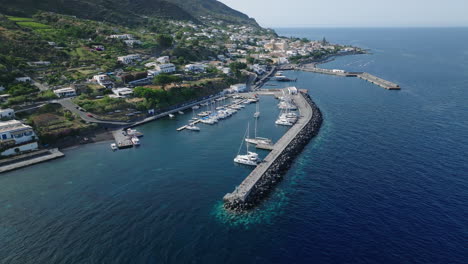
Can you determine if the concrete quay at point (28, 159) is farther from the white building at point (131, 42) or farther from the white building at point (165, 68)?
the white building at point (131, 42)

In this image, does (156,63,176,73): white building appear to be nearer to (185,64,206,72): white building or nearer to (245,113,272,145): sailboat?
(185,64,206,72): white building

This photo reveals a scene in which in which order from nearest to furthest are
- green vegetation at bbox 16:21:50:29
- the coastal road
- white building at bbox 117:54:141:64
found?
the coastal road → white building at bbox 117:54:141:64 → green vegetation at bbox 16:21:50:29

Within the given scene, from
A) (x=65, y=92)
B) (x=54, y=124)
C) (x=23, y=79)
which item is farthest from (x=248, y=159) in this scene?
(x=23, y=79)

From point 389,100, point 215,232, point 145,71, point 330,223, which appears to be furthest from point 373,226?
point 145,71

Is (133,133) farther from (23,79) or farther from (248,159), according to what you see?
(23,79)

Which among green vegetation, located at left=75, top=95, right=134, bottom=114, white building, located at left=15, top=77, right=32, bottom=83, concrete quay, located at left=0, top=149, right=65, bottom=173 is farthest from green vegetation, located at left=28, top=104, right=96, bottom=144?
white building, located at left=15, top=77, right=32, bottom=83

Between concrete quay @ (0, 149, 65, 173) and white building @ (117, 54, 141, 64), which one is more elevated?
white building @ (117, 54, 141, 64)

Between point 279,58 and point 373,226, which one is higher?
point 279,58

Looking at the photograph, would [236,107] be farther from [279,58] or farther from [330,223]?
[279,58]
